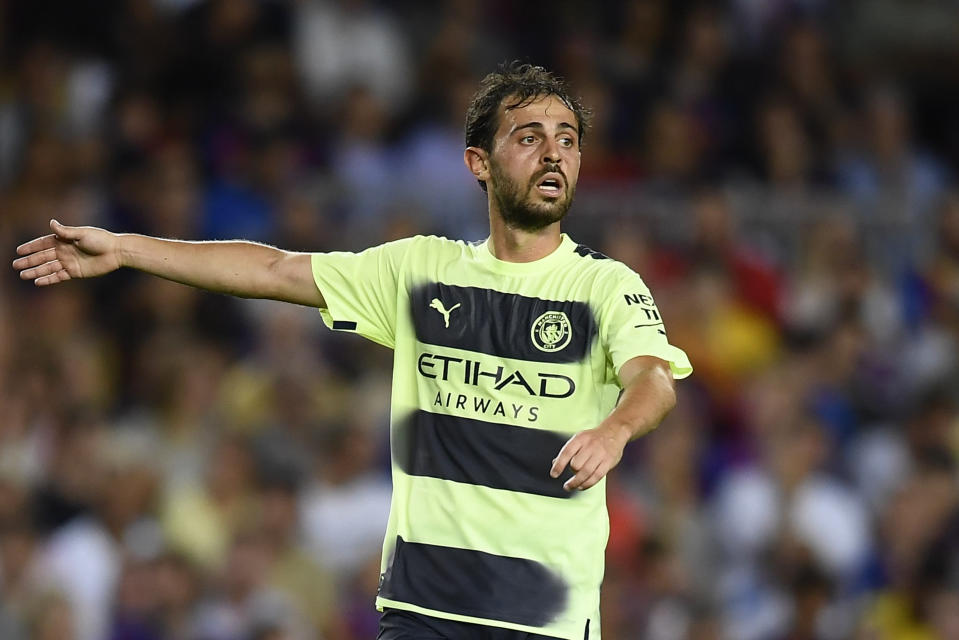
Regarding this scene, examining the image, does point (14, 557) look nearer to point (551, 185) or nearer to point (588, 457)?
point (551, 185)

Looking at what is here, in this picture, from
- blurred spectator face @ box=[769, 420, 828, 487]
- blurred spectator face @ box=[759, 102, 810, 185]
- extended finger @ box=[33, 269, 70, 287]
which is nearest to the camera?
extended finger @ box=[33, 269, 70, 287]

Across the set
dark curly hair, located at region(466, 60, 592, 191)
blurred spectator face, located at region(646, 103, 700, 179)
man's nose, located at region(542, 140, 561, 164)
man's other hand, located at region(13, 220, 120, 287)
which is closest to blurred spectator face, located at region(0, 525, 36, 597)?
man's other hand, located at region(13, 220, 120, 287)

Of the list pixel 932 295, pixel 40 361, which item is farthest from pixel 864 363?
pixel 40 361

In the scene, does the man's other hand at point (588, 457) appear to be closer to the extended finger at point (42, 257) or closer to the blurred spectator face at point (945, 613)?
the extended finger at point (42, 257)

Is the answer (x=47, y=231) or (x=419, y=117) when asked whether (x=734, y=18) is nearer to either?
(x=419, y=117)

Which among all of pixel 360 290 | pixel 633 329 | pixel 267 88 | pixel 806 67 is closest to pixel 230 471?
pixel 267 88

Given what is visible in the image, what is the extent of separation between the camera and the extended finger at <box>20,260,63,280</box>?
518cm

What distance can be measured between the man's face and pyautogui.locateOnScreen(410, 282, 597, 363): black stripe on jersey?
276 mm

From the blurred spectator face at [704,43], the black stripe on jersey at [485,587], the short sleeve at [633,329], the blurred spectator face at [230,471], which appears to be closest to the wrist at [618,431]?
the short sleeve at [633,329]

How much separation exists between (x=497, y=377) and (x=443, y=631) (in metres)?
0.80

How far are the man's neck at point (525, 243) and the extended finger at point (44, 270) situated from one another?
139cm

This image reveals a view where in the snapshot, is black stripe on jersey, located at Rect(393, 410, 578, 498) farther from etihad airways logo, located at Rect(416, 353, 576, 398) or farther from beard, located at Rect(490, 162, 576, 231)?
beard, located at Rect(490, 162, 576, 231)

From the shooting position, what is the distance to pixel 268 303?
33.6ft

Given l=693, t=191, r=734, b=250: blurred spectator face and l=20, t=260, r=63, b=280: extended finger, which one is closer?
l=20, t=260, r=63, b=280: extended finger
